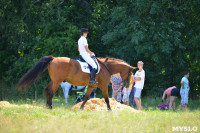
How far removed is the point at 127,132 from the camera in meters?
6.80

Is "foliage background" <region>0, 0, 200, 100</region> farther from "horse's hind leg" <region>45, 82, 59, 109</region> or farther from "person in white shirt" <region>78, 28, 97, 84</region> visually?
"horse's hind leg" <region>45, 82, 59, 109</region>

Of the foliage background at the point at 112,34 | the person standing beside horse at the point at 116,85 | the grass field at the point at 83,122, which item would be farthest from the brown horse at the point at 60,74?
the foliage background at the point at 112,34

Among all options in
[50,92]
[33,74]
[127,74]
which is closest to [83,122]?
[50,92]

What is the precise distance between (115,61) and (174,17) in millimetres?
8729

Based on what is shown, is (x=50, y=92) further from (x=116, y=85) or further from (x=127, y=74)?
(x=116, y=85)

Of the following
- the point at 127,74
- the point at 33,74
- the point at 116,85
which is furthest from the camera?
the point at 116,85

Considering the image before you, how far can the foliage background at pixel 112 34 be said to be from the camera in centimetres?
1691

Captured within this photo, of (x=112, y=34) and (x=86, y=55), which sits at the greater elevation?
(x=112, y=34)

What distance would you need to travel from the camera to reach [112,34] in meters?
17.8

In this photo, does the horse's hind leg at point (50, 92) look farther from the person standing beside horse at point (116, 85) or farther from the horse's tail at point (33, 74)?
the person standing beside horse at point (116, 85)

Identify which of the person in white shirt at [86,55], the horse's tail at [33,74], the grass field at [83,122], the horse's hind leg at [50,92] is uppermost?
the person in white shirt at [86,55]

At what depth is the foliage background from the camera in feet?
55.5

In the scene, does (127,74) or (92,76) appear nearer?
(92,76)

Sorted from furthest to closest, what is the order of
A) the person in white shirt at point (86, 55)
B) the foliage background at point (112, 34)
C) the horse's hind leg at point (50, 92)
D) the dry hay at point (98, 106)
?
the foliage background at point (112, 34) → the dry hay at point (98, 106) → the person in white shirt at point (86, 55) → the horse's hind leg at point (50, 92)
